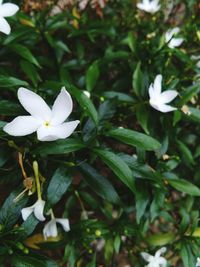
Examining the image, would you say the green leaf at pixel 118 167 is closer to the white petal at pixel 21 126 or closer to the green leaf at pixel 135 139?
the green leaf at pixel 135 139

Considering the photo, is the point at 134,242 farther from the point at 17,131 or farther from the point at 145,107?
the point at 17,131

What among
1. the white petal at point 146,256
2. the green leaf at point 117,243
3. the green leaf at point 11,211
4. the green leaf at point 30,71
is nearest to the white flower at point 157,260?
the white petal at point 146,256

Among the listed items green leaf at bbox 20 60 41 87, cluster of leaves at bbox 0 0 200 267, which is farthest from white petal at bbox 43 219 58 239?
green leaf at bbox 20 60 41 87

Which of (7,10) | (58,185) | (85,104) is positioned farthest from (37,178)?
(7,10)

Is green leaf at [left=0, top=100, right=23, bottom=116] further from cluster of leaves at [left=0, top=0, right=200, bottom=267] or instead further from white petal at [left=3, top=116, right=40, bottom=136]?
white petal at [left=3, top=116, right=40, bottom=136]

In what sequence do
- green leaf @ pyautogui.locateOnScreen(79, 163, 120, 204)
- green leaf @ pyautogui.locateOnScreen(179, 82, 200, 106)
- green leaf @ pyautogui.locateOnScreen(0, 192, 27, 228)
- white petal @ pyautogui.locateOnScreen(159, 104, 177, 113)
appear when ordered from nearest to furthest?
green leaf @ pyautogui.locateOnScreen(0, 192, 27, 228)
green leaf @ pyautogui.locateOnScreen(79, 163, 120, 204)
white petal @ pyautogui.locateOnScreen(159, 104, 177, 113)
green leaf @ pyautogui.locateOnScreen(179, 82, 200, 106)

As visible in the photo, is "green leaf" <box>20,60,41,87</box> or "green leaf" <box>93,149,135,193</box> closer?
"green leaf" <box>93,149,135,193</box>

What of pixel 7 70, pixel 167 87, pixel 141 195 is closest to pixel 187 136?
pixel 167 87
